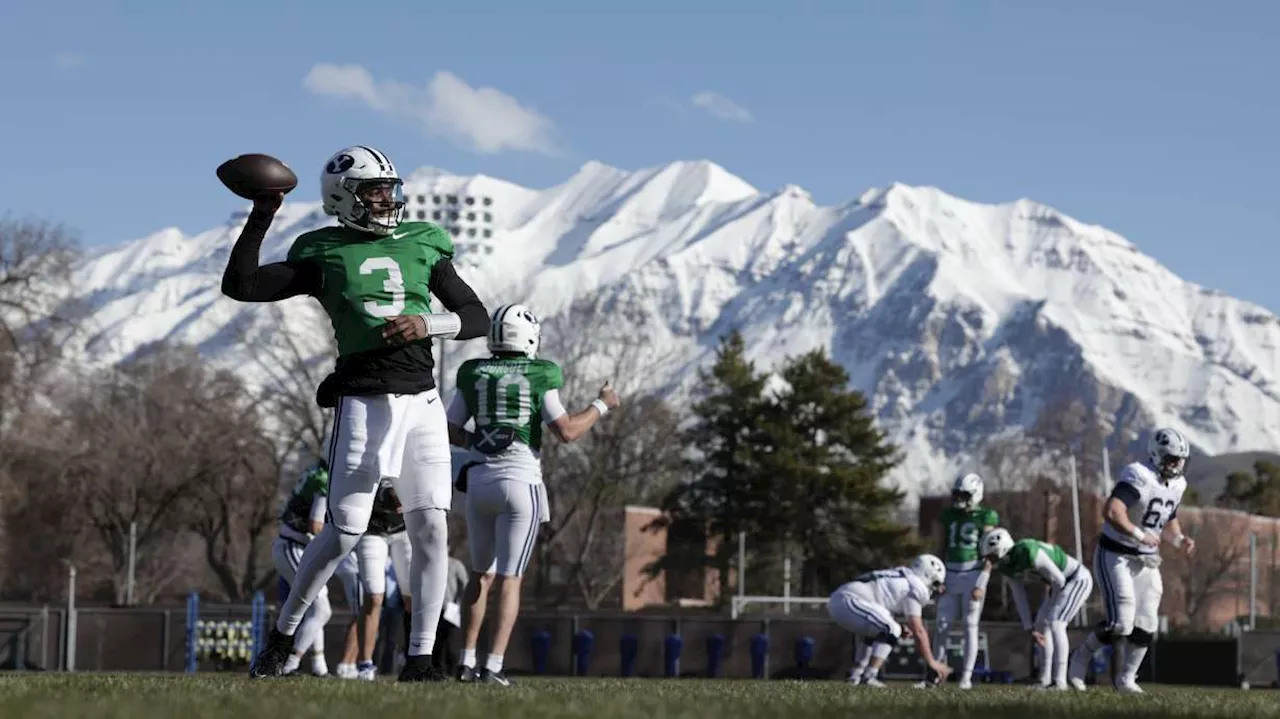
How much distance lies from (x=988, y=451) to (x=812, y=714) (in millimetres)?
122089

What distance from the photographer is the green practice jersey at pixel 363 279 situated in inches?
395

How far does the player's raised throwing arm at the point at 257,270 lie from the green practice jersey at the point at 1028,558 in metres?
12.2

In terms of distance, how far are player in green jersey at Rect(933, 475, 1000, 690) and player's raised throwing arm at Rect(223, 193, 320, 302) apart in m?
14.0

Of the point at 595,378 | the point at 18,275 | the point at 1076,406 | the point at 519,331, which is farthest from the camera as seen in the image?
the point at 1076,406

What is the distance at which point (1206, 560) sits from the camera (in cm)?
11038

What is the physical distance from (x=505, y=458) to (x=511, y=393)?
1.34ft

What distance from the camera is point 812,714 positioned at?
25.7 ft

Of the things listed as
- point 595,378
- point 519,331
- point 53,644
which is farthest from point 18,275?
point 519,331

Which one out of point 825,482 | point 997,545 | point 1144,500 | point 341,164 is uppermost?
point 825,482

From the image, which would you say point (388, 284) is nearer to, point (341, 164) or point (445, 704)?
point (341, 164)

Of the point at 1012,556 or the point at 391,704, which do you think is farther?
the point at 1012,556

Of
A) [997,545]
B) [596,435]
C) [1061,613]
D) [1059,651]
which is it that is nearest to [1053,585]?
[1061,613]

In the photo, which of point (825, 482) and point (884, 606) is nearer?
point (884, 606)

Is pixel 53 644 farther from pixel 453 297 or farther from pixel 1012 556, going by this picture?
pixel 453 297
